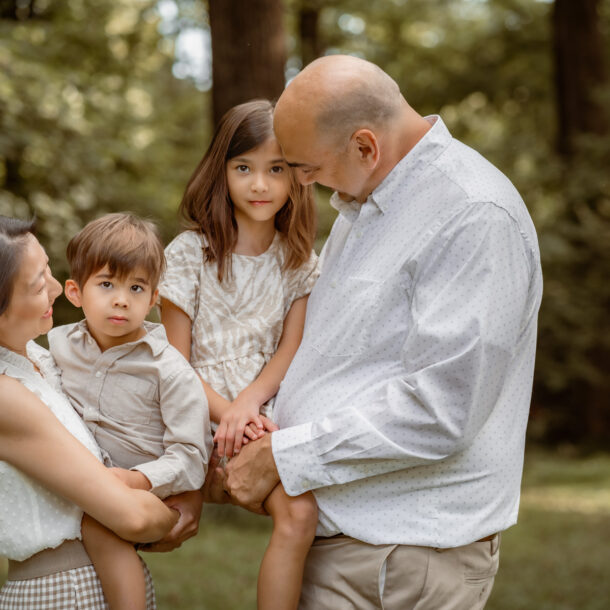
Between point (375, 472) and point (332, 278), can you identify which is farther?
point (332, 278)

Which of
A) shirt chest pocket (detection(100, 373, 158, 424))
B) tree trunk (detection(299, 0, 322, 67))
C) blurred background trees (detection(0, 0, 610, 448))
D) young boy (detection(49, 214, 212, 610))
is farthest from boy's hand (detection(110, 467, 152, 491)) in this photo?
tree trunk (detection(299, 0, 322, 67))

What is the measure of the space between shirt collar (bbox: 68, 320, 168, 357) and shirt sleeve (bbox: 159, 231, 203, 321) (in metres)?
0.15

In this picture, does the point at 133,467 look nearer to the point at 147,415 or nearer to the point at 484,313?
the point at 147,415

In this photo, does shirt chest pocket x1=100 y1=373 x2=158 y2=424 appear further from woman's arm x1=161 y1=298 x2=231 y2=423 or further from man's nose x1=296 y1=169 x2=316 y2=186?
man's nose x1=296 y1=169 x2=316 y2=186

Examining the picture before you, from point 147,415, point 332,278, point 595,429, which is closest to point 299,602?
point 147,415

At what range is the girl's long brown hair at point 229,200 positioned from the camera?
2.89 metres

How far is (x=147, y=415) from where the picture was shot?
2623 millimetres

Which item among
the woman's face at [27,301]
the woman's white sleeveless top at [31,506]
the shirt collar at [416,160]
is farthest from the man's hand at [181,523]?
the shirt collar at [416,160]

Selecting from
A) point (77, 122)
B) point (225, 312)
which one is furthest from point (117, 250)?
point (77, 122)

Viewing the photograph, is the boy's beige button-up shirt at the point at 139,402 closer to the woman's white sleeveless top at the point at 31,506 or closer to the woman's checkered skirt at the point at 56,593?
the woman's white sleeveless top at the point at 31,506

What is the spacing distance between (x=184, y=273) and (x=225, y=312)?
0.61 feet

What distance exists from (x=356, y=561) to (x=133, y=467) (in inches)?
27.4

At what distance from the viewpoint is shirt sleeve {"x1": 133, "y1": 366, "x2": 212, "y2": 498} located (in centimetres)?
254

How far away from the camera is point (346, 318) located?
101 inches
